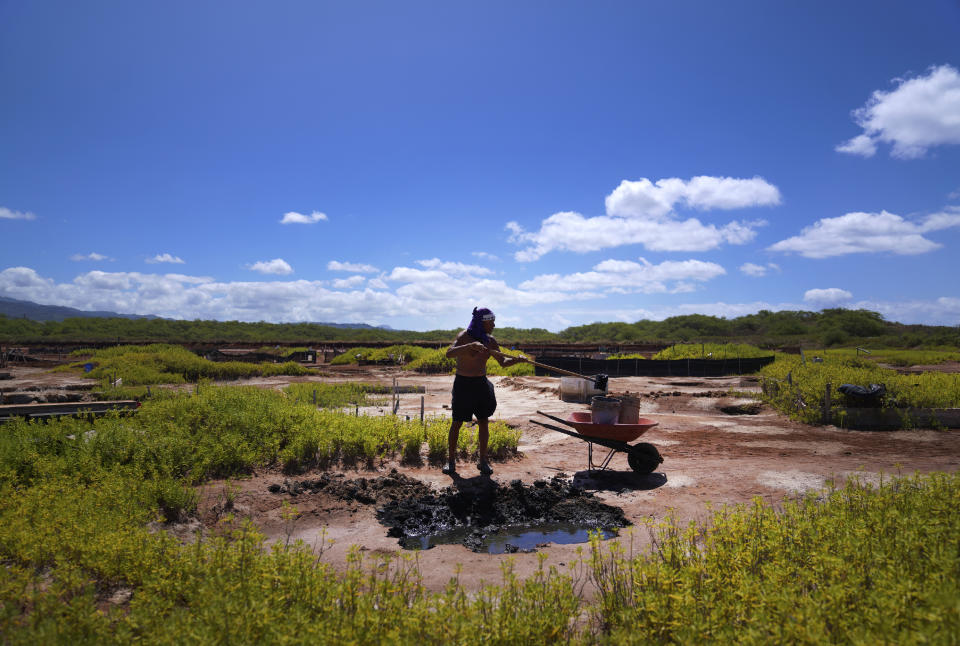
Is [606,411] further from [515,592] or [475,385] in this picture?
[515,592]

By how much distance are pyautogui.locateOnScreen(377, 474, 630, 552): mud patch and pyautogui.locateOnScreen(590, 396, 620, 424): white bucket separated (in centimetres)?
95

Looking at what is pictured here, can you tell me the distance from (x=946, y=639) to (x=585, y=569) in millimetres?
2176

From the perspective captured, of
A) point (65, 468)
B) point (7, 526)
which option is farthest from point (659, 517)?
point (65, 468)

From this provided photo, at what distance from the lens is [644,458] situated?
6316 mm

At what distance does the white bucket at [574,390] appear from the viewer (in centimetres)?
1351

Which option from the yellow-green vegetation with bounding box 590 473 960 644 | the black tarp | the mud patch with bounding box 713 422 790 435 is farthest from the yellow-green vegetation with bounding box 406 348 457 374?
the yellow-green vegetation with bounding box 590 473 960 644

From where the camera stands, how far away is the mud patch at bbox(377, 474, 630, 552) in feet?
15.2

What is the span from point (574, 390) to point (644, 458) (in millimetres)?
7389

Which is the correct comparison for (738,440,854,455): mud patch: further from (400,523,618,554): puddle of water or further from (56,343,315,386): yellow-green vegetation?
(56,343,315,386): yellow-green vegetation

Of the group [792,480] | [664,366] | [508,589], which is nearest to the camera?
[508,589]

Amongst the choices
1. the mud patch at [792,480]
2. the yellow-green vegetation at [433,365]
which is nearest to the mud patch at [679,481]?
the mud patch at [792,480]

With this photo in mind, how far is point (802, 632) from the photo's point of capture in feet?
6.75

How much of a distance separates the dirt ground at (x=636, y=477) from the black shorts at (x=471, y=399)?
795 mm

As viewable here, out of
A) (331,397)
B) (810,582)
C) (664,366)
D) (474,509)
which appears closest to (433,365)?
(664,366)
